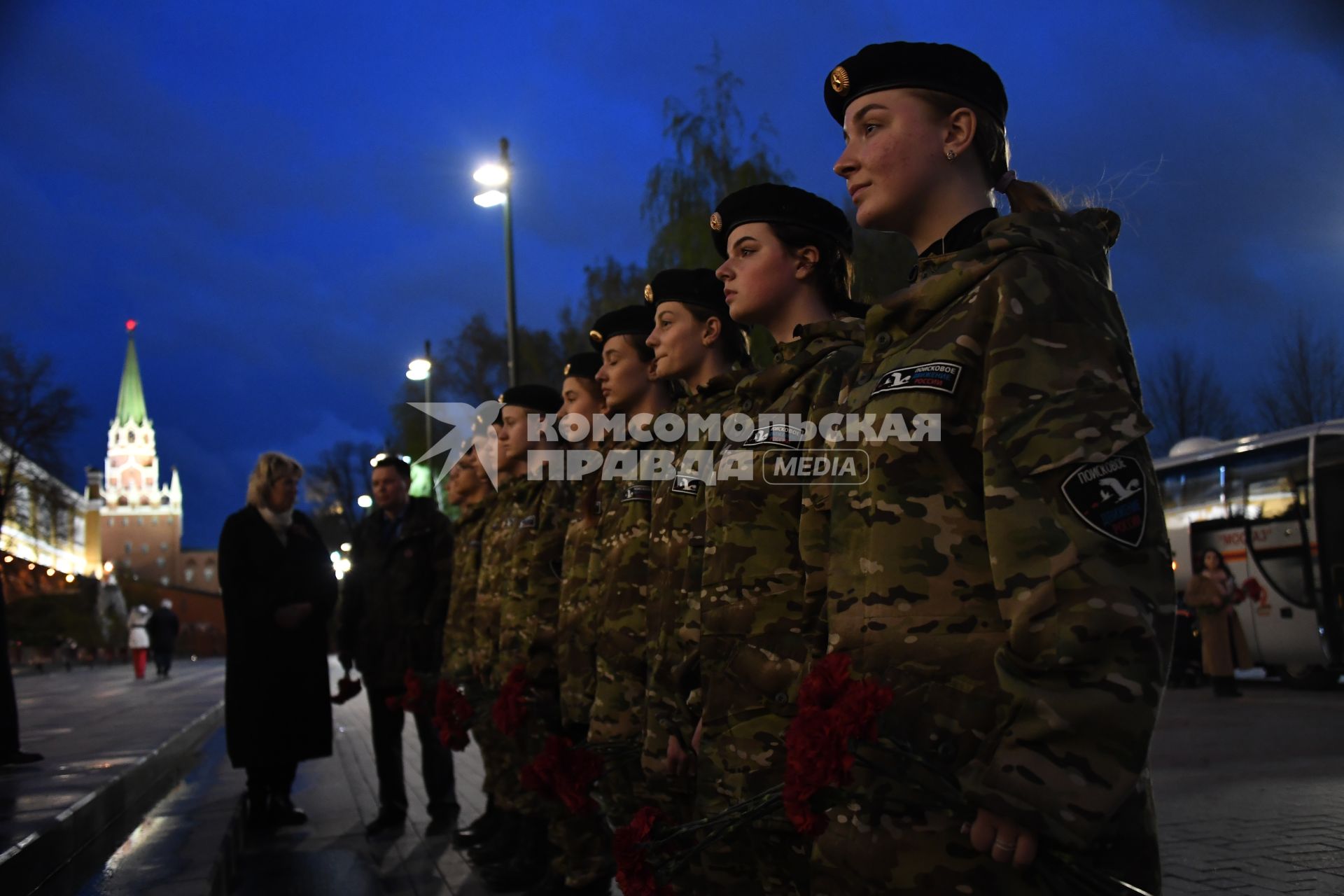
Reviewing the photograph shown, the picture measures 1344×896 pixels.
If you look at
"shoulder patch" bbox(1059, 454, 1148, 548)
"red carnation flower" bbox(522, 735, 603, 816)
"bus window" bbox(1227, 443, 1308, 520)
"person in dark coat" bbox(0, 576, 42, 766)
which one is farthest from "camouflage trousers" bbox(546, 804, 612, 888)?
"bus window" bbox(1227, 443, 1308, 520)

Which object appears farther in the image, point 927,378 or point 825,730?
point 927,378

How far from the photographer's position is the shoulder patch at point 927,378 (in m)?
2.41

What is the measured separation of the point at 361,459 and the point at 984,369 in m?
77.4

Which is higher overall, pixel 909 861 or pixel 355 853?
pixel 909 861

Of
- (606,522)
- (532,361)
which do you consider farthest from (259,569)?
(532,361)

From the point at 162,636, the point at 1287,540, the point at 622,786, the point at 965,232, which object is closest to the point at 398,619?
the point at 622,786

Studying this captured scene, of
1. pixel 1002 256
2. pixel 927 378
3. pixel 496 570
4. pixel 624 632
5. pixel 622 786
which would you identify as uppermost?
pixel 1002 256

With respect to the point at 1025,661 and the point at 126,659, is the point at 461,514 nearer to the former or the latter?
the point at 1025,661

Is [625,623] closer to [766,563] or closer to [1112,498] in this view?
[766,563]

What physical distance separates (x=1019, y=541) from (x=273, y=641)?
7.38m

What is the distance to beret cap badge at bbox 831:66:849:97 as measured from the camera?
9.74ft

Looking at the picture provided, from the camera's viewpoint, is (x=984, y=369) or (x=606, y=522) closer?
(x=984, y=369)

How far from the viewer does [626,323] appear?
583 centimetres

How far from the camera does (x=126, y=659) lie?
64875 millimetres
